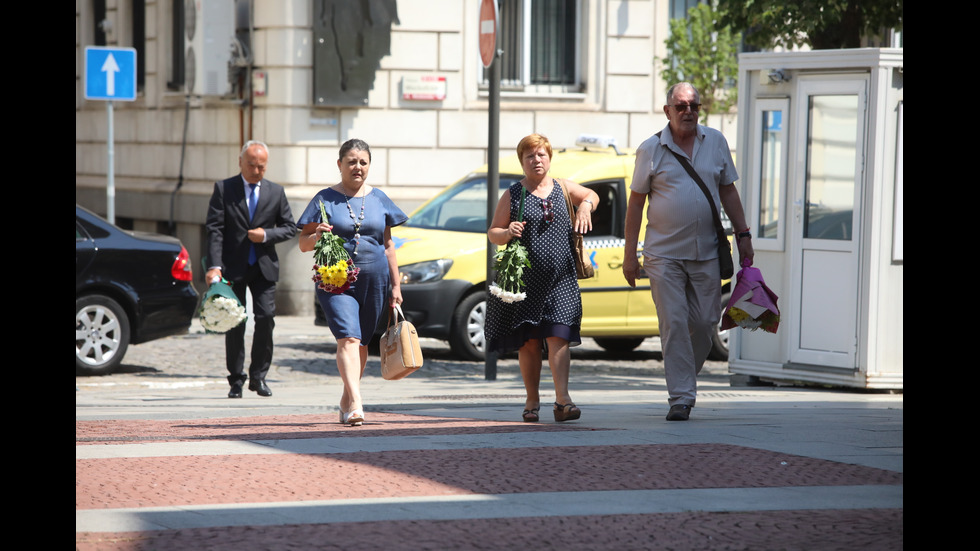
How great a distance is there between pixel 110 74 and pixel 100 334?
4297 millimetres

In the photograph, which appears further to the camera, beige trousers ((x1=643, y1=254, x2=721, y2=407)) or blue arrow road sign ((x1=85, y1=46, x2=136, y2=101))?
blue arrow road sign ((x1=85, y1=46, x2=136, y2=101))

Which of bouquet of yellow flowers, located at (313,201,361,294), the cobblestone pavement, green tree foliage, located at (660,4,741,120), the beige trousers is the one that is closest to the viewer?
bouquet of yellow flowers, located at (313,201,361,294)

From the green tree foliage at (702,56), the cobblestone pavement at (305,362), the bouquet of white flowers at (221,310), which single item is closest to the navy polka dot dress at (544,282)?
the bouquet of white flowers at (221,310)

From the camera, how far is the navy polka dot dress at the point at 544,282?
803 centimetres

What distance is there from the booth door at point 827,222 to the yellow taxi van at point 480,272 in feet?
8.49

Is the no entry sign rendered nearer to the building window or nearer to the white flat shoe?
the white flat shoe

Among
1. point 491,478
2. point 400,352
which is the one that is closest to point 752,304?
point 400,352

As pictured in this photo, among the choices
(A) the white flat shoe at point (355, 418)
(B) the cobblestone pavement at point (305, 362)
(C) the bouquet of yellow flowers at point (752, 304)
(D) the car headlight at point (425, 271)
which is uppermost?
(C) the bouquet of yellow flowers at point (752, 304)

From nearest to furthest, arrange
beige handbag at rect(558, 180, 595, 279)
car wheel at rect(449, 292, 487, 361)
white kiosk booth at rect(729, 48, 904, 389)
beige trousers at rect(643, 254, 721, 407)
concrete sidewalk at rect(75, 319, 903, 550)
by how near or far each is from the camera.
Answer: concrete sidewalk at rect(75, 319, 903, 550)
beige trousers at rect(643, 254, 721, 407)
beige handbag at rect(558, 180, 595, 279)
white kiosk booth at rect(729, 48, 904, 389)
car wheel at rect(449, 292, 487, 361)

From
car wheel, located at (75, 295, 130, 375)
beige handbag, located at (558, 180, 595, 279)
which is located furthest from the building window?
beige handbag, located at (558, 180, 595, 279)

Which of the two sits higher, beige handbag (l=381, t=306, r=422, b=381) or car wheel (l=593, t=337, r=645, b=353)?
beige handbag (l=381, t=306, r=422, b=381)

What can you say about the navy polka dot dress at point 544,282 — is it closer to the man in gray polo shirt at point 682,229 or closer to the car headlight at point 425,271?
the man in gray polo shirt at point 682,229

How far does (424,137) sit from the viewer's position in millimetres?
18719

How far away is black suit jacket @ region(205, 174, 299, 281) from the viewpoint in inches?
408
